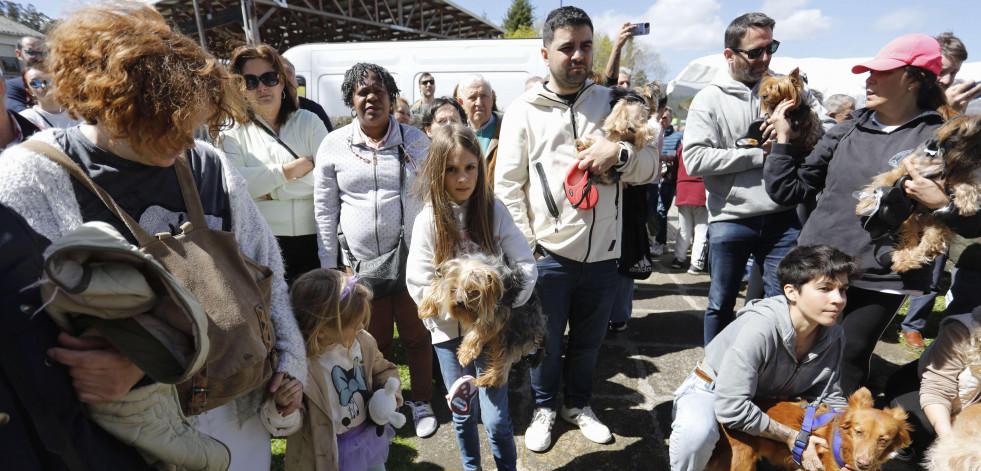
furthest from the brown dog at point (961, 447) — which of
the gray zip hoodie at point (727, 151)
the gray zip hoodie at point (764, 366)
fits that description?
the gray zip hoodie at point (727, 151)

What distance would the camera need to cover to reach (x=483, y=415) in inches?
88.9

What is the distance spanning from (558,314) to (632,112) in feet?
3.90

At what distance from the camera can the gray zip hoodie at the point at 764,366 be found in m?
2.17

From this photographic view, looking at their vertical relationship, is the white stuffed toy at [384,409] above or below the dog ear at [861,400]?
below

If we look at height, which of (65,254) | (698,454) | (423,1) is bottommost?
(698,454)

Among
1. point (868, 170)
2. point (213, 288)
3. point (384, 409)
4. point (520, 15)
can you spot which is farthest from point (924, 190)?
point (520, 15)

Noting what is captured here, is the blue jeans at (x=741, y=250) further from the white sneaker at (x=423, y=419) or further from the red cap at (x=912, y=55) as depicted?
the white sneaker at (x=423, y=419)

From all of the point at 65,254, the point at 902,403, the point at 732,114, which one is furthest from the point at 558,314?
the point at 65,254

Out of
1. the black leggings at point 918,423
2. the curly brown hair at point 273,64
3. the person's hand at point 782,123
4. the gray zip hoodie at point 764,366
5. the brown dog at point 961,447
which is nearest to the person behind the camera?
the brown dog at point 961,447

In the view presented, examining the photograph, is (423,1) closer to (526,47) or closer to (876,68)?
(526,47)

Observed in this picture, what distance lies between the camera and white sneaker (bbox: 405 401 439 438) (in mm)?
2936

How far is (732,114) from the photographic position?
2973 millimetres

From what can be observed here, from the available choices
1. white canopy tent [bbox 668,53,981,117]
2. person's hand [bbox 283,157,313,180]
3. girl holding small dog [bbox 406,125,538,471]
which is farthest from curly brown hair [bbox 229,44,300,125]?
white canopy tent [bbox 668,53,981,117]

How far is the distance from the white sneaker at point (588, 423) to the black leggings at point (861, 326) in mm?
1291
